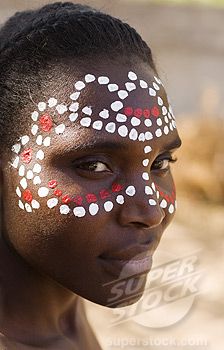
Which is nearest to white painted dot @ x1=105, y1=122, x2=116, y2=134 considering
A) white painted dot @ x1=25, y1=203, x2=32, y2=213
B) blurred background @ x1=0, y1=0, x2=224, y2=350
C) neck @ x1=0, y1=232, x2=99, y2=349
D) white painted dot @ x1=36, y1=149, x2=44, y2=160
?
white painted dot @ x1=36, y1=149, x2=44, y2=160

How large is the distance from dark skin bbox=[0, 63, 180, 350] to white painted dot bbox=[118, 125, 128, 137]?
0.04ft

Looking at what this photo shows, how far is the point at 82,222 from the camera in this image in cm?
224

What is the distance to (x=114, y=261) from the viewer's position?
2.26 m

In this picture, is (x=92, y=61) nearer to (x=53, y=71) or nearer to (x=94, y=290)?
(x=53, y=71)

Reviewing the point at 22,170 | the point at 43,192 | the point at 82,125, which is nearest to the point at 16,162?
the point at 22,170

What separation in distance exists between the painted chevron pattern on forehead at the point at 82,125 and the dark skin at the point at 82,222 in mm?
16

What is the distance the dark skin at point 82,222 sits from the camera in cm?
223

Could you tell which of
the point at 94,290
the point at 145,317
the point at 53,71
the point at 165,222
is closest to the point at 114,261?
the point at 94,290

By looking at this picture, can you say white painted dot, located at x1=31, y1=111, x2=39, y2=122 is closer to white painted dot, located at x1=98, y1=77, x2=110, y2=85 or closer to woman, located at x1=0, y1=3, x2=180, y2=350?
woman, located at x1=0, y1=3, x2=180, y2=350

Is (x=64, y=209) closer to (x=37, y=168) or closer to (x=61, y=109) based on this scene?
(x=37, y=168)

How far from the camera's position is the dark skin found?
223 centimetres

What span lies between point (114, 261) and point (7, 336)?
1.41 ft

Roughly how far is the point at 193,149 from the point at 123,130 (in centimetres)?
469

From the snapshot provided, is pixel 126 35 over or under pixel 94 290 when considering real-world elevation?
over
